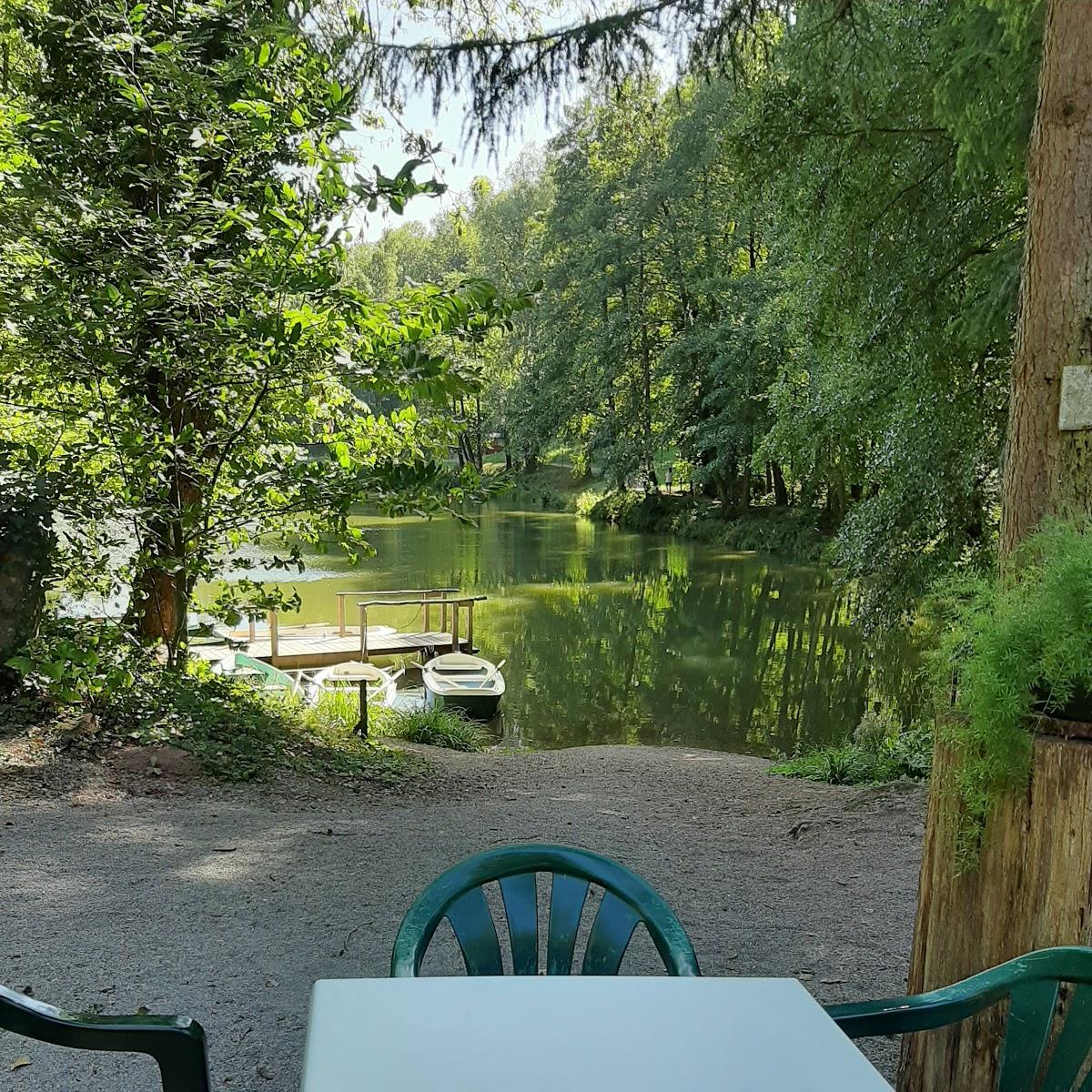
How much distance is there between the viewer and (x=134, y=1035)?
135cm

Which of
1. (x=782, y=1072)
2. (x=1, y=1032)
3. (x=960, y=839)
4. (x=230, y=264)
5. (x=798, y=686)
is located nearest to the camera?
(x=782, y=1072)

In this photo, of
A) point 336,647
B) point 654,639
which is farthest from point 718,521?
point 336,647

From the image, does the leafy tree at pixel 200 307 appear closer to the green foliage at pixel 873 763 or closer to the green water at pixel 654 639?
the green water at pixel 654 639

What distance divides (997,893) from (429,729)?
7690 mm

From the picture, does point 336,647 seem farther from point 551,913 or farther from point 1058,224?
point 551,913

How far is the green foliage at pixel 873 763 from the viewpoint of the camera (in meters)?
6.82

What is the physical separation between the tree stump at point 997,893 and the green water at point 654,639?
13.7ft

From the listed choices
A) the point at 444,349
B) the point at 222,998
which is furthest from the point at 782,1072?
the point at 444,349

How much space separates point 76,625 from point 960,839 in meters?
5.19

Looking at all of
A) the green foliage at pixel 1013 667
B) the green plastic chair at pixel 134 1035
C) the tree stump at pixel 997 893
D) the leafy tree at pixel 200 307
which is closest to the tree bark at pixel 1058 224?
the green foliage at pixel 1013 667

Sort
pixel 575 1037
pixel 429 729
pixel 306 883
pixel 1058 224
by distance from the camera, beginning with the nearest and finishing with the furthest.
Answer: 1. pixel 575 1037
2. pixel 1058 224
3. pixel 306 883
4. pixel 429 729

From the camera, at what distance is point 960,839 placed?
1.79 metres

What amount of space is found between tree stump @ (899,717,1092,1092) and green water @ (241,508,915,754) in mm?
4168

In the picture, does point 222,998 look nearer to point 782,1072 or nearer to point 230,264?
point 782,1072
